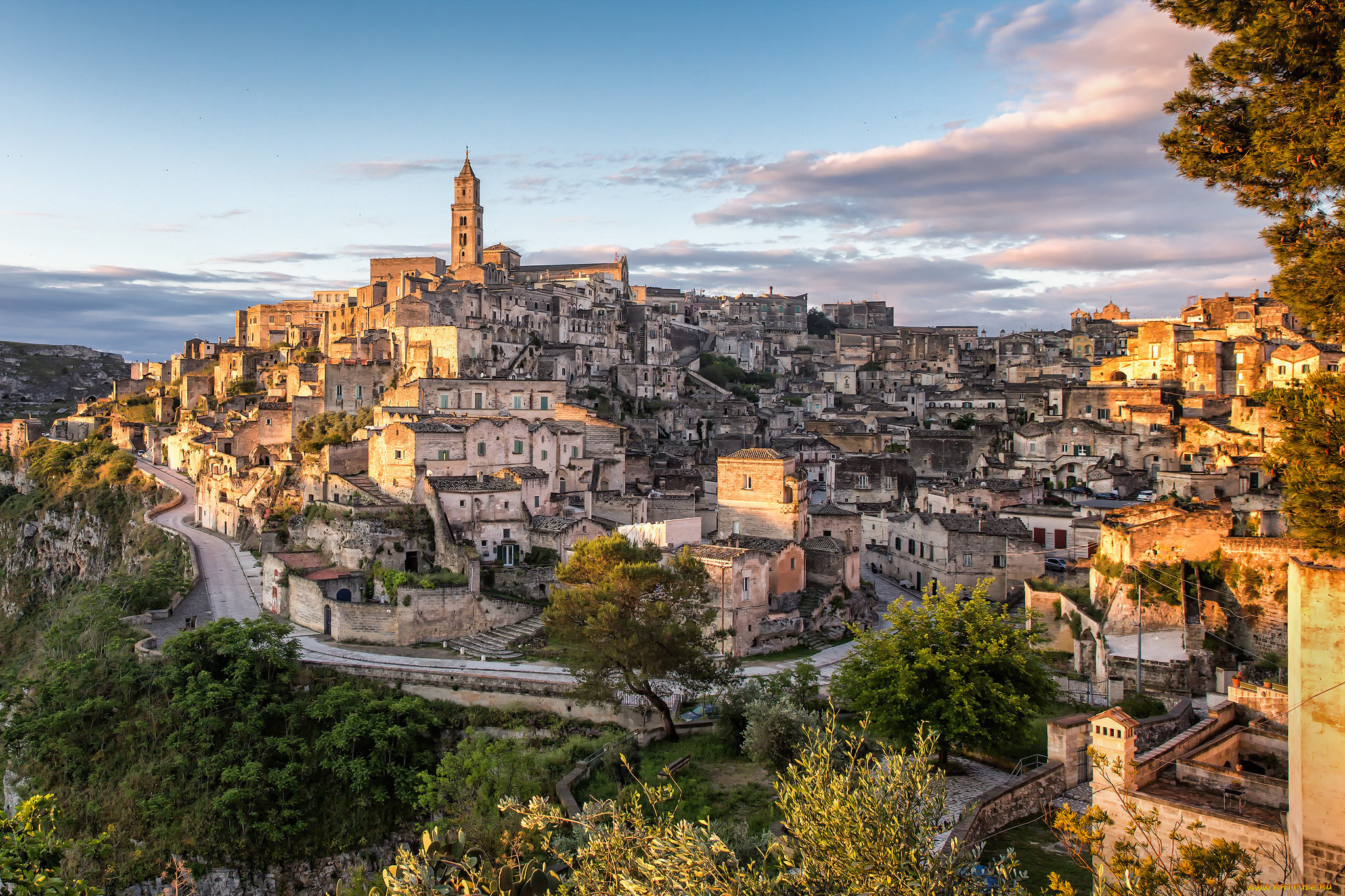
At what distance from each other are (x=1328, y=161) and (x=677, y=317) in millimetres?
85791

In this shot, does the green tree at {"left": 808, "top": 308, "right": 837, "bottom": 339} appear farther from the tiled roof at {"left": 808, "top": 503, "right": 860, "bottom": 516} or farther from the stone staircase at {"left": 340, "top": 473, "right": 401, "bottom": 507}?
the stone staircase at {"left": 340, "top": 473, "right": 401, "bottom": 507}

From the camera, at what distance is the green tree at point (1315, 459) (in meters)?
10.6

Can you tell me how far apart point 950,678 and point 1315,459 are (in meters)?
9.25

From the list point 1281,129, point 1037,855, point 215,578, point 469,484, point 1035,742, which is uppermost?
point 1281,129

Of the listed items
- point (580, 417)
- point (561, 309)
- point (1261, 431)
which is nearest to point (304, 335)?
point (561, 309)

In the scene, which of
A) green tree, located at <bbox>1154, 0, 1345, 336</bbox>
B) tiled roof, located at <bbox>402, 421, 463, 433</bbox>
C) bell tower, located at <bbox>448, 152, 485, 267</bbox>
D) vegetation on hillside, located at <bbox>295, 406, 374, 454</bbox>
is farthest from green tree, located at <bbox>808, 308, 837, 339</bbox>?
green tree, located at <bbox>1154, 0, 1345, 336</bbox>

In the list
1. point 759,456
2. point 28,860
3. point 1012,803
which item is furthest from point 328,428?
point 1012,803

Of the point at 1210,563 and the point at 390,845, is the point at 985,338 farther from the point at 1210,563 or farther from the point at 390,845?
the point at 390,845

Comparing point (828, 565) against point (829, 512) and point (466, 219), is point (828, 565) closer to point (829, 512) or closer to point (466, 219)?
point (829, 512)

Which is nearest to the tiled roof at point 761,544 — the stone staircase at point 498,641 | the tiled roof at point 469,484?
the stone staircase at point 498,641

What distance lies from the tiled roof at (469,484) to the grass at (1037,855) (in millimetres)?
23871

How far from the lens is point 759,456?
37.2 m

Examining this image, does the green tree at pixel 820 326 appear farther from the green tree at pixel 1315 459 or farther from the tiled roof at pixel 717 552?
the green tree at pixel 1315 459

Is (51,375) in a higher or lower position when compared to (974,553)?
higher
